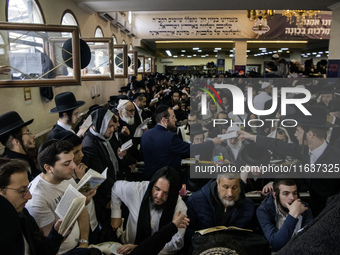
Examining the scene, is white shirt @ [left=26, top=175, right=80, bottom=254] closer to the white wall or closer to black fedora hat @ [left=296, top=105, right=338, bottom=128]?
the white wall

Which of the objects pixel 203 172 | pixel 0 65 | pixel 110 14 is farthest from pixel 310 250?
pixel 110 14

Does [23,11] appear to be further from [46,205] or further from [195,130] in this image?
[46,205]

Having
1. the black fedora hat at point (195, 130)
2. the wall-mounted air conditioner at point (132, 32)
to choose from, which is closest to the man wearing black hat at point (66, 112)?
the black fedora hat at point (195, 130)

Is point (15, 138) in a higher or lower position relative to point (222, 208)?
higher

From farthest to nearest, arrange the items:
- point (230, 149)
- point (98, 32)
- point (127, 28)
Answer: point (127, 28), point (98, 32), point (230, 149)

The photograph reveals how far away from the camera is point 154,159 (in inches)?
191

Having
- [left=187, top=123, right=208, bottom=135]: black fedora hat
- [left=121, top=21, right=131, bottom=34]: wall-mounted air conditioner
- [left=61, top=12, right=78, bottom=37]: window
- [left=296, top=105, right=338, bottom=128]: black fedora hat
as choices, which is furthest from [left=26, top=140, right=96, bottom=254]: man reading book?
[left=121, top=21, right=131, bottom=34]: wall-mounted air conditioner

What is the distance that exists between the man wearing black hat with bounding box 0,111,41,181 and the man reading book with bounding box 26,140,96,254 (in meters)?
0.77

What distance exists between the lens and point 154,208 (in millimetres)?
3283

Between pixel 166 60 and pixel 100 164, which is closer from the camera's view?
pixel 100 164

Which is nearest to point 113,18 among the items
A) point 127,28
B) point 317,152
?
point 127,28

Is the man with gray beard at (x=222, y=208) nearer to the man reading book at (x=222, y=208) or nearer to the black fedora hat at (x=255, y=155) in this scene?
the man reading book at (x=222, y=208)

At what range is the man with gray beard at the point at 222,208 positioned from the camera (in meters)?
3.48

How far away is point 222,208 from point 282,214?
0.63 metres
